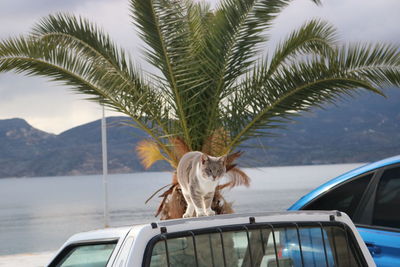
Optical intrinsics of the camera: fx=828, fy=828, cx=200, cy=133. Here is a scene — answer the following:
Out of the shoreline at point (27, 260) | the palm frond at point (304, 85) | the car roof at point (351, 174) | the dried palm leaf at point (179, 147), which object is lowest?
the shoreline at point (27, 260)

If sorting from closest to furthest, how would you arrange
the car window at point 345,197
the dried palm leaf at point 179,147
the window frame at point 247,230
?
the window frame at point 247,230 → the car window at point 345,197 → the dried palm leaf at point 179,147

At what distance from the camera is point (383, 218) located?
217 inches

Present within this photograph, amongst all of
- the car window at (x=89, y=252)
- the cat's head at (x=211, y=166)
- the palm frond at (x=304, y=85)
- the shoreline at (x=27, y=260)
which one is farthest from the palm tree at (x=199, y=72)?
the car window at (x=89, y=252)

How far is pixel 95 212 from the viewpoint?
10712 cm

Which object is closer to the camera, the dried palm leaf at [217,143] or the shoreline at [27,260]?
the dried palm leaf at [217,143]

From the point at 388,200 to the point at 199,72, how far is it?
743 cm

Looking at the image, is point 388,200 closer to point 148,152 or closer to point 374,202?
point 374,202

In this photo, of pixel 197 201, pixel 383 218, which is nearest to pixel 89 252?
pixel 383 218

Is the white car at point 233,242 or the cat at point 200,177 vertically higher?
the cat at point 200,177

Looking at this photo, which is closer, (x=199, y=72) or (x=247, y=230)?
(x=247, y=230)

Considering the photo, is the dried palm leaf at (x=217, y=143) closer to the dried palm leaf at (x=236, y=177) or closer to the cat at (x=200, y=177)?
the dried palm leaf at (x=236, y=177)

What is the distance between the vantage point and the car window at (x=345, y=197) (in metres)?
5.71

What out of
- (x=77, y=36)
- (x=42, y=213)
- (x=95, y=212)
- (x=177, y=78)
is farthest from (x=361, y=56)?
(x=42, y=213)

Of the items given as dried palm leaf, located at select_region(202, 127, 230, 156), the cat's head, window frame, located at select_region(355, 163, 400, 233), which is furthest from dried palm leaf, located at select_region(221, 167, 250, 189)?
window frame, located at select_region(355, 163, 400, 233)
